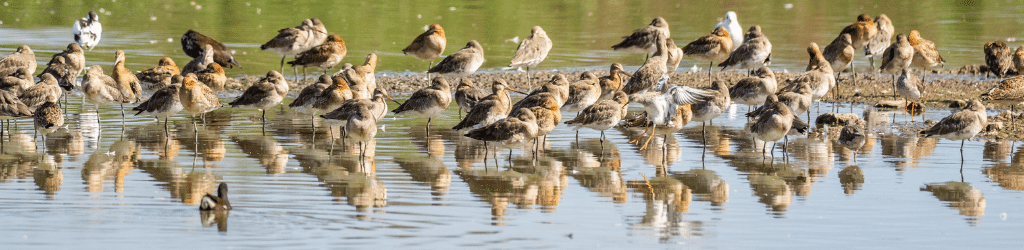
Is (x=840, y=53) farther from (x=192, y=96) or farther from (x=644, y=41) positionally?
(x=192, y=96)

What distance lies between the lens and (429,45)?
20.9 m

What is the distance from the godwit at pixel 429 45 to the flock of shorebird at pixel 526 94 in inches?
1.0

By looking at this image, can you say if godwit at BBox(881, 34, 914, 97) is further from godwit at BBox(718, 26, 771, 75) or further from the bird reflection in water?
the bird reflection in water

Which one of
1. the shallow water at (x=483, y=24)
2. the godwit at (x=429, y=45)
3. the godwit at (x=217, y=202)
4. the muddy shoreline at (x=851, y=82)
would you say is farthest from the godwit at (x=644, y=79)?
the godwit at (x=217, y=202)

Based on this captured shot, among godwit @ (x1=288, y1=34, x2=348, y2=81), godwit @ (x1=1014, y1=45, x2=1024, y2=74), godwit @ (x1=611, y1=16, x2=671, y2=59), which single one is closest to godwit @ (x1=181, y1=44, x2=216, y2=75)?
godwit @ (x1=288, y1=34, x2=348, y2=81)

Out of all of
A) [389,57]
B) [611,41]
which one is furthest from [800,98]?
[611,41]

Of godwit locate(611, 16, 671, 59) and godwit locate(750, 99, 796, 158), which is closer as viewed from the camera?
godwit locate(750, 99, 796, 158)

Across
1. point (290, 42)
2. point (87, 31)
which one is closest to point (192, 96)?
point (290, 42)

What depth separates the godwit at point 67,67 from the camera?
16578 millimetres

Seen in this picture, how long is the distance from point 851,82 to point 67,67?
13942 mm

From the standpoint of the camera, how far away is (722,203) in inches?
378

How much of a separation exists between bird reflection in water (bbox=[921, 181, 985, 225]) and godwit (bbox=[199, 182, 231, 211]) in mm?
6012

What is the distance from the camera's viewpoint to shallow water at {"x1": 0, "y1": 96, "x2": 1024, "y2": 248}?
26.9 ft

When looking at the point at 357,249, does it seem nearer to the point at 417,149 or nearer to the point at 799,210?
the point at 799,210
